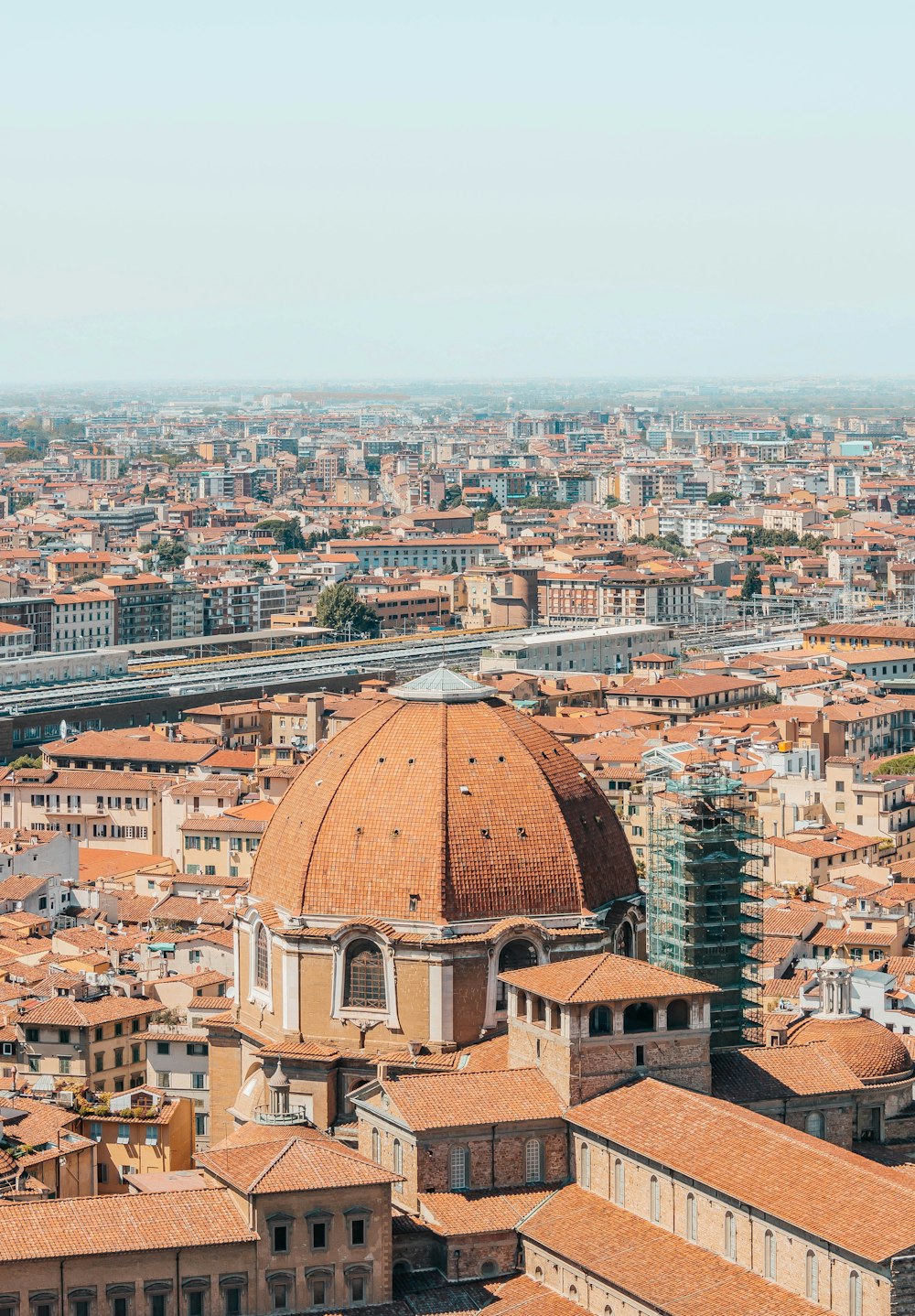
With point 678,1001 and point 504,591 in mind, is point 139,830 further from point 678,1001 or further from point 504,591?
point 504,591

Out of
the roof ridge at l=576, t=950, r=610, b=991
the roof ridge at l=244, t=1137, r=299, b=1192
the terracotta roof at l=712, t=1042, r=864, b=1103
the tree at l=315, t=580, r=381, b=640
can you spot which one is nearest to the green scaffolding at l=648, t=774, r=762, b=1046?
the terracotta roof at l=712, t=1042, r=864, b=1103

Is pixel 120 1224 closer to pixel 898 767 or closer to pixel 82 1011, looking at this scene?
pixel 82 1011

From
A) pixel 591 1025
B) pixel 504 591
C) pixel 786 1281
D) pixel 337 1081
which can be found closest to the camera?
pixel 786 1281

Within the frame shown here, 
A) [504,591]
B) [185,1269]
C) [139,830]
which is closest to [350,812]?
[185,1269]

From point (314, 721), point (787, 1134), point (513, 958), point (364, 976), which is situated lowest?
point (314, 721)

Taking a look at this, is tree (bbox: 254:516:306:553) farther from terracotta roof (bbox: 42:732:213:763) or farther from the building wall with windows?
the building wall with windows

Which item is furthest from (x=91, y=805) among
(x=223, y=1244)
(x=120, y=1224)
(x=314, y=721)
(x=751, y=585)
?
(x=751, y=585)
